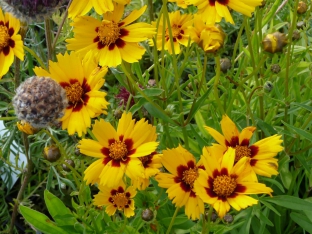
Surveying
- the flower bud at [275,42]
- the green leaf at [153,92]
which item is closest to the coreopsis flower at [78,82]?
the green leaf at [153,92]

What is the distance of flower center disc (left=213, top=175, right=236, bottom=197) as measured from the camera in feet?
2.74

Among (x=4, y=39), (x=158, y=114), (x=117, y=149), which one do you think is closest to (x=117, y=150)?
(x=117, y=149)

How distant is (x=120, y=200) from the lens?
3.25 ft

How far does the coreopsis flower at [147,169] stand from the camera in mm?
872

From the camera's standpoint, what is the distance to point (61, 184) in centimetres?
135

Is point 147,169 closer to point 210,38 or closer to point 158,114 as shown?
point 158,114

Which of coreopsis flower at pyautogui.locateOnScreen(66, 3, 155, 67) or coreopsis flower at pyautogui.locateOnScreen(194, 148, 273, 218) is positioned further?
coreopsis flower at pyautogui.locateOnScreen(66, 3, 155, 67)

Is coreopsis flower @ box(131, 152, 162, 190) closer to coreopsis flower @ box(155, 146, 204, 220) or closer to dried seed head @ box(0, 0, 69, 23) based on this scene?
coreopsis flower @ box(155, 146, 204, 220)

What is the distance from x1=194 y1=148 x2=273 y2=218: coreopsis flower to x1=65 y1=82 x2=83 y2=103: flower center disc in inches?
10.4

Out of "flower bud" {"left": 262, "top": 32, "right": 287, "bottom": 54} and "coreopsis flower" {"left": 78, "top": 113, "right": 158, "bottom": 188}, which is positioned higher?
"flower bud" {"left": 262, "top": 32, "right": 287, "bottom": 54}

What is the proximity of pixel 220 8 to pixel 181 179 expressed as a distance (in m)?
0.34

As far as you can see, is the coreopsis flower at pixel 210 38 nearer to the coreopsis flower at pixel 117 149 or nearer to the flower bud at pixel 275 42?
the flower bud at pixel 275 42

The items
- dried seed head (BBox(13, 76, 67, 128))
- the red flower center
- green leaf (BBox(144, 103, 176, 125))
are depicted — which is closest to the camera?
dried seed head (BBox(13, 76, 67, 128))

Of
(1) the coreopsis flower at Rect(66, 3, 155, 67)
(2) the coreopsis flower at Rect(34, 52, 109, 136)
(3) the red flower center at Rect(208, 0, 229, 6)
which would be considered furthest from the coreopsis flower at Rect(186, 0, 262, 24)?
(2) the coreopsis flower at Rect(34, 52, 109, 136)
